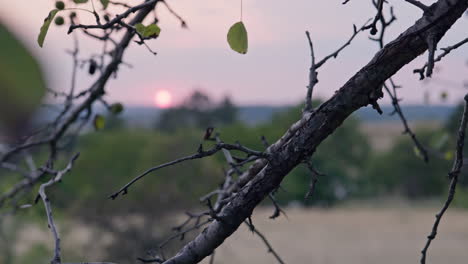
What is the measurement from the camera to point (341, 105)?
3.87ft

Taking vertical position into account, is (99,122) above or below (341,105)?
below

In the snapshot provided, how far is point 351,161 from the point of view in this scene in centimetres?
4219

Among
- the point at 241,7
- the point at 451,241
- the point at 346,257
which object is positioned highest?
the point at 241,7

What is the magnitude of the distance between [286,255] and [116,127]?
22322 millimetres

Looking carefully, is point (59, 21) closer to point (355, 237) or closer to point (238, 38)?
point (238, 38)

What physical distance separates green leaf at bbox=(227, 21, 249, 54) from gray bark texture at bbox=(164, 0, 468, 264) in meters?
0.24

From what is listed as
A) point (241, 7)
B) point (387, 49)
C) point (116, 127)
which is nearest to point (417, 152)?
point (387, 49)

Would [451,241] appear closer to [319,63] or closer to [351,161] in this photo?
[351,161]

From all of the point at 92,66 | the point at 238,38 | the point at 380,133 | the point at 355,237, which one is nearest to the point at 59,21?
the point at 92,66

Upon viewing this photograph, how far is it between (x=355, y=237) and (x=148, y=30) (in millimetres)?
39584

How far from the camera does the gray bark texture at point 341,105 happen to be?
1.17 m

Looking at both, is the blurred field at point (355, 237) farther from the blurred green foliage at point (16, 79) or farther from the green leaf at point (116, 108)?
the blurred green foliage at point (16, 79)

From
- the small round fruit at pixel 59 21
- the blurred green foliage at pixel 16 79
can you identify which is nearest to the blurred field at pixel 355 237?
the small round fruit at pixel 59 21

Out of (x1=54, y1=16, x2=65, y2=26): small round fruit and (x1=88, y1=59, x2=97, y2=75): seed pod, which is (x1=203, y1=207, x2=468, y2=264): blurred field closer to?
(x1=88, y1=59, x2=97, y2=75): seed pod
